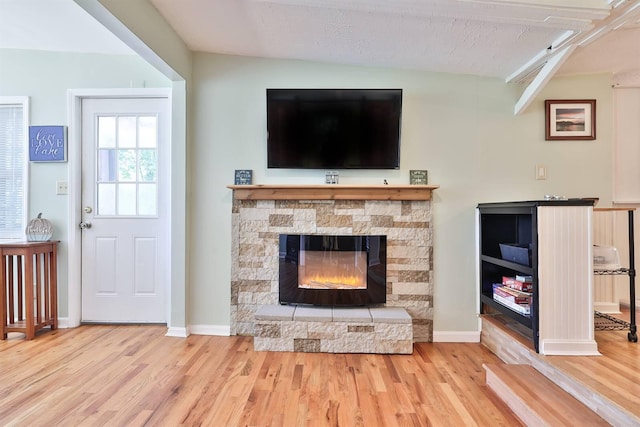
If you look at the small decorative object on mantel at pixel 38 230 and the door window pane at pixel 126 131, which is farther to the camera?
the door window pane at pixel 126 131

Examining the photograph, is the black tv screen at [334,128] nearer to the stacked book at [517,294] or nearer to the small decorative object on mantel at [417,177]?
the small decorative object on mantel at [417,177]

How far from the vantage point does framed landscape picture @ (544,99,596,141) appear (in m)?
2.74

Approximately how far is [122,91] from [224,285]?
1.92 meters

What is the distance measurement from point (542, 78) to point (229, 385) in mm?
2974

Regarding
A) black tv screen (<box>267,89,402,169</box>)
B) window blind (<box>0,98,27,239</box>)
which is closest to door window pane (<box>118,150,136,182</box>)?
window blind (<box>0,98,27,239</box>)

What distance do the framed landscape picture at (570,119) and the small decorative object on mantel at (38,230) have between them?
14.0 feet

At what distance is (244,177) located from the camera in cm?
278

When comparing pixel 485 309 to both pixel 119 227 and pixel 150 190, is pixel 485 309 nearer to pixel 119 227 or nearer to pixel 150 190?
pixel 150 190

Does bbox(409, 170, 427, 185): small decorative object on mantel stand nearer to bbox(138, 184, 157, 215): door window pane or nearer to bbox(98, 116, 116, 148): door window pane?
bbox(138, 184, 157, 215): door window pane

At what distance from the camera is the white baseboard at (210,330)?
279 cm

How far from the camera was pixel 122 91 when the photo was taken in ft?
9.62

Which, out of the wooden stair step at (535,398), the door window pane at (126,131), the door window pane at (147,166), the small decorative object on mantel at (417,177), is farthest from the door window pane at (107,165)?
the wooden stair step at (535,398)

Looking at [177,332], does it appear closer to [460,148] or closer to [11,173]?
[11,173]

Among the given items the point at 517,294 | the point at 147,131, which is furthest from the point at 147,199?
the point at 517,294
